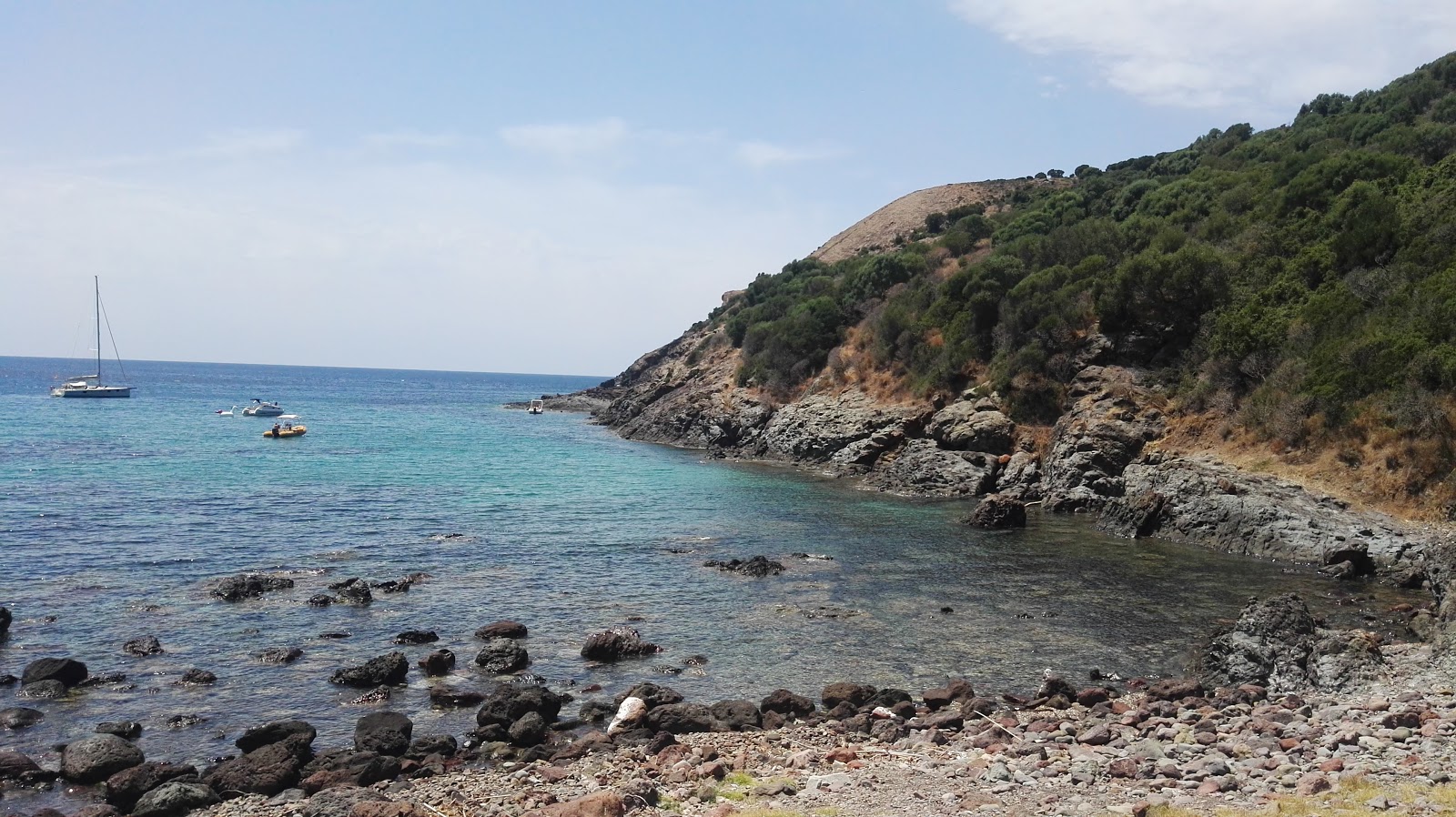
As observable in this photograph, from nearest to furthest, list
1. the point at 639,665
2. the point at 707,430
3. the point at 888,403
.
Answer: the point at 639,665
the point at 888,403
the point at 707,430

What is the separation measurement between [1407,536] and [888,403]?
33.0 metres

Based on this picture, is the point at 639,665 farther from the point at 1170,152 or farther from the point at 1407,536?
the point at 1170,152

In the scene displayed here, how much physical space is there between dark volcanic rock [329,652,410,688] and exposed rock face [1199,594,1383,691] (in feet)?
56.6

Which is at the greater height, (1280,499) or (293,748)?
(1280,499)

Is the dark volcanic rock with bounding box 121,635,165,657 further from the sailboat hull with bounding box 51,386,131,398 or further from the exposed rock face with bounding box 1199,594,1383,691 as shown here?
the sailboat hull with bounding box 51,386,131,398

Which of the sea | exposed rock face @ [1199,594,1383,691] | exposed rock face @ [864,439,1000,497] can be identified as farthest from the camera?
exposed rock face @ [864,439,1000,497]

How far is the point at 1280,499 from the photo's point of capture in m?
32.3

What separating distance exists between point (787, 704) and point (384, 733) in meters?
7.56

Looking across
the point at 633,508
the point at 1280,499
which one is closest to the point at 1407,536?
the point at 1280,499

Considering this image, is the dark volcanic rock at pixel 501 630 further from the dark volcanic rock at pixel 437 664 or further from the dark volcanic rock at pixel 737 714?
the dark volcanic rock at pixel 737 714

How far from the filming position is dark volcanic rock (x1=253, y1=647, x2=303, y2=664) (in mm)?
20422

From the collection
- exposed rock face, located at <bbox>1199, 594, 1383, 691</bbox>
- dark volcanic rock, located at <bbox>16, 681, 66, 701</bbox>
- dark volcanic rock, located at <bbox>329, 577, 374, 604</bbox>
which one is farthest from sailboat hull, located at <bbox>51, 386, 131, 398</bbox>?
exposed rock face, located at <bbox>1199, 594, 1383, 691</bbox>

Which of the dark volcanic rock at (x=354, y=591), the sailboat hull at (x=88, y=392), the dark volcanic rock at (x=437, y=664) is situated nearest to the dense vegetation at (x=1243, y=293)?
the dark volcanic rock at (x=437, y=664)

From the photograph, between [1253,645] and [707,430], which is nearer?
[1253,645]
